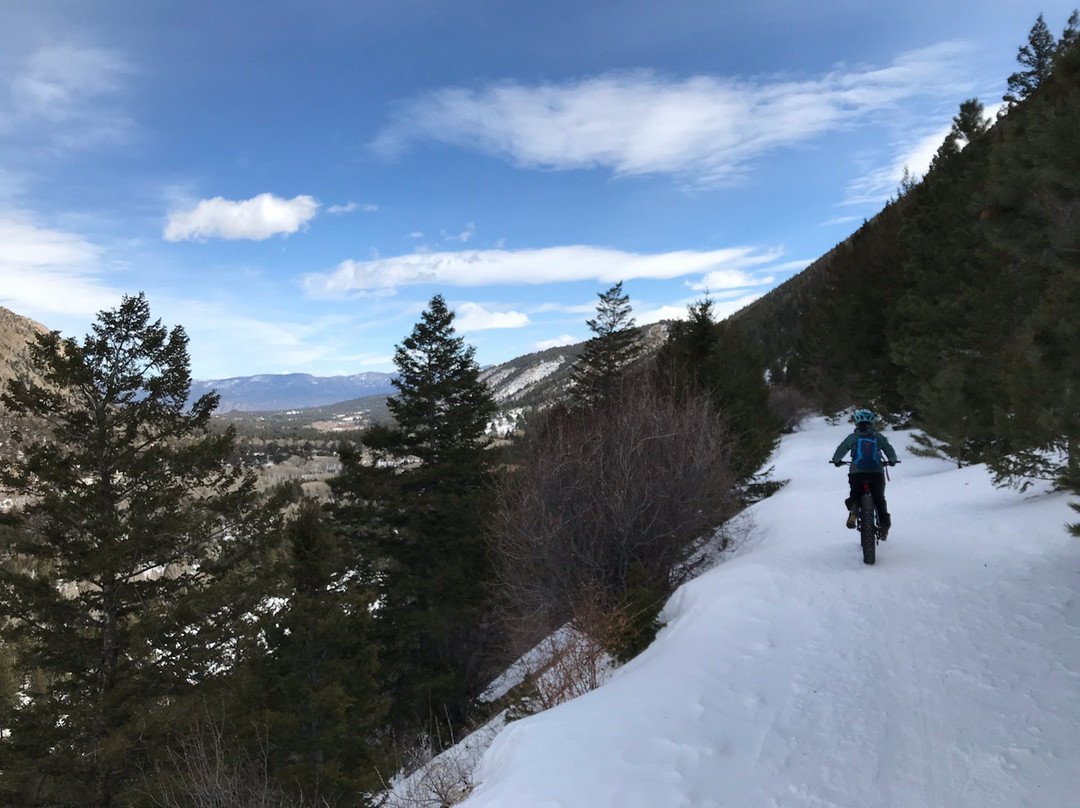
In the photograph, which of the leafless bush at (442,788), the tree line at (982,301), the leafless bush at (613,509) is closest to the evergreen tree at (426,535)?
the leafless bush at (613,509)

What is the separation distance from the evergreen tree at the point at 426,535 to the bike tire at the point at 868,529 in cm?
1366

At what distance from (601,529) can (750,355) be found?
16.0 metres

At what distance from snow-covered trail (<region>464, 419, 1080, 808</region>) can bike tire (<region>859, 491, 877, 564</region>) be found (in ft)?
0.64

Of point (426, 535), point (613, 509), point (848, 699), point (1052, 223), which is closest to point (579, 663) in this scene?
point (848, 699)

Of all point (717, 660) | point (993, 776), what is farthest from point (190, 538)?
point (993, 776)

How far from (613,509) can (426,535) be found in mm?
11336

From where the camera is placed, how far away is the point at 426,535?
21156 millimetres

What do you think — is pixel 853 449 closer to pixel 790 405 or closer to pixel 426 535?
pixel 426 535

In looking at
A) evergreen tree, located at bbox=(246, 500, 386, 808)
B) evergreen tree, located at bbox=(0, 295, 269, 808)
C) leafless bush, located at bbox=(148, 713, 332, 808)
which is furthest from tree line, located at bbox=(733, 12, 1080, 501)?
evergreen tree, located at bbox=(0, 295, 269, 808)

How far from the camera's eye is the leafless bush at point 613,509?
11.7m

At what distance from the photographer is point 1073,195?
4.50 meters

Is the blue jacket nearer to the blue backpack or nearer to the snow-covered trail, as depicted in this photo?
the blue backpack

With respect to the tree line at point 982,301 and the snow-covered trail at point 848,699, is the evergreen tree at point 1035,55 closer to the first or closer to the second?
the tree line at point 982,301

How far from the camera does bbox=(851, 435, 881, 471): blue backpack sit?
8.12 m
